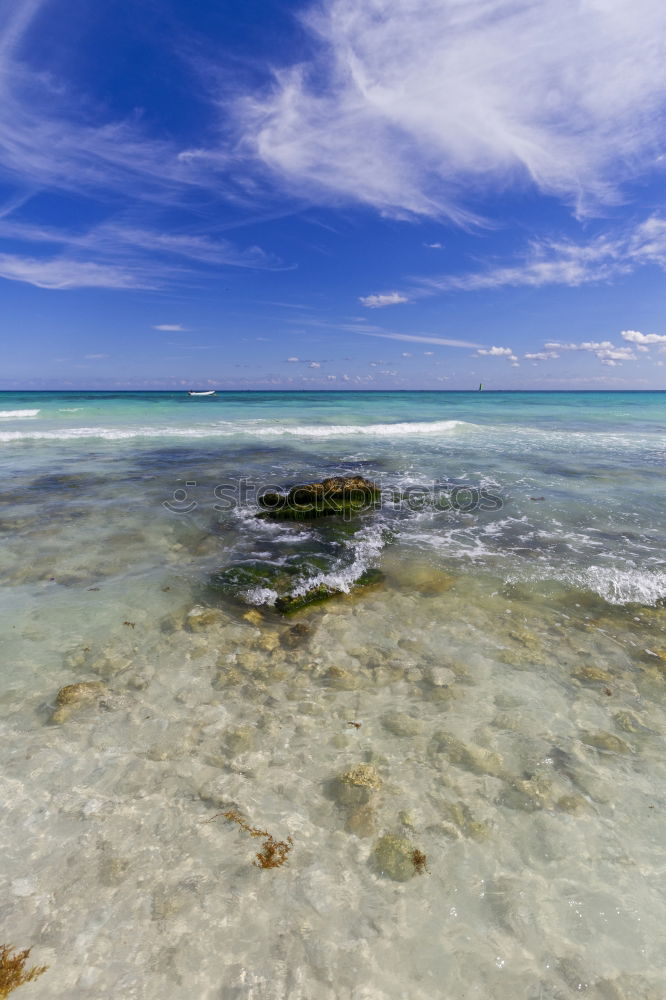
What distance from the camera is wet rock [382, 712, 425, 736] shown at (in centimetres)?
374

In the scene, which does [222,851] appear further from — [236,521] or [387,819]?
[236,521]

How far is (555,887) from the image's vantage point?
263cm

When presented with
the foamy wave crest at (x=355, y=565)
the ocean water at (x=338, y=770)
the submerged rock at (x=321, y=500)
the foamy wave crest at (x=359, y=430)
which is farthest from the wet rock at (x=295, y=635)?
the foamy wave crest at (x=359, y=430)

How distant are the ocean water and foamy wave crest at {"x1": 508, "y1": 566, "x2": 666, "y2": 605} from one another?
0.13ft

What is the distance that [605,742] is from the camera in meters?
3.63

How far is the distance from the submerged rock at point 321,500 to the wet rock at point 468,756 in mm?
6354

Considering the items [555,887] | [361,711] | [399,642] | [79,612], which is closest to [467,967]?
[555,887]

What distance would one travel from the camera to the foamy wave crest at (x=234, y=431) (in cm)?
2280

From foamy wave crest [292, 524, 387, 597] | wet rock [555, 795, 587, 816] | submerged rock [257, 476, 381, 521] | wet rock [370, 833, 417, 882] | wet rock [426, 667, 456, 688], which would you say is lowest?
wet rock [370, 833, 417, 882]

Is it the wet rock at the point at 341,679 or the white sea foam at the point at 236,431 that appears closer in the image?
the wet rock at the point at 341,679

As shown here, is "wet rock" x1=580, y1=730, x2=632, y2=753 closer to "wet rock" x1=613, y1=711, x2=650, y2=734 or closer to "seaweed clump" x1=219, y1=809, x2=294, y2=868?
"wet rock" x1=613, y1=711, x2=650, y2=734

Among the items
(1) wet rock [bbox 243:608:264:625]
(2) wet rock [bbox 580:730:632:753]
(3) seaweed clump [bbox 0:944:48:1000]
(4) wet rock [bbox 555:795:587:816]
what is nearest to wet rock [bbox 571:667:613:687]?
(2) wet rock [bbox 580:730:632:753]

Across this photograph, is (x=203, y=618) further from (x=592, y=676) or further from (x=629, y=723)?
(x=629, y=723)

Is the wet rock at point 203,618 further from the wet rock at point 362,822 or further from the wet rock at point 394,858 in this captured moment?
the wet rock at point 394,858
